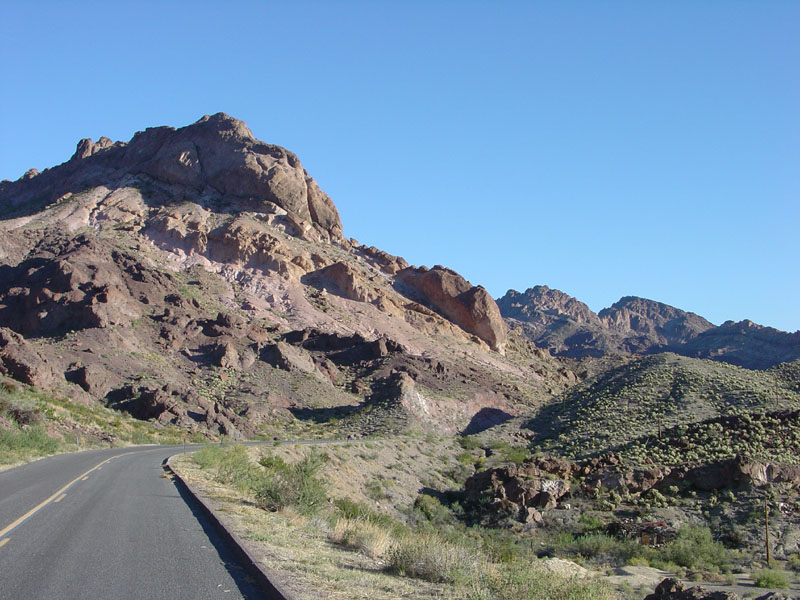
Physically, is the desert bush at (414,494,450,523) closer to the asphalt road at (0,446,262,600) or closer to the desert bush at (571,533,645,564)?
the desert bush at (571,533,645,564)

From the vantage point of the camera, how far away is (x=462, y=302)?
93.4m

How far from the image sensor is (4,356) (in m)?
42.8

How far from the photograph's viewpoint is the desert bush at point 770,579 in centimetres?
1694

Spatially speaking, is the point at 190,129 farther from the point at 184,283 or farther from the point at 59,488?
the point at 59,488

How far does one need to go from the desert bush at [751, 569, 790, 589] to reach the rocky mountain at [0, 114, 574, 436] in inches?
1475

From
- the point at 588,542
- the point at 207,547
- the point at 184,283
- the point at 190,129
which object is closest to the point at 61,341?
the point at 184,283

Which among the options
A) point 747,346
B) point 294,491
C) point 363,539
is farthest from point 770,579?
point 747,346

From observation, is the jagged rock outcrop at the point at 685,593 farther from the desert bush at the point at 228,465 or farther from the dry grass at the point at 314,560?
the desert bush at the point at 228,465

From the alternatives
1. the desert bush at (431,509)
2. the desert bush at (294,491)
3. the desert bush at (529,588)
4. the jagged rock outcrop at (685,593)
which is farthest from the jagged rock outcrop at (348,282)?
the desert bush at (529,588)

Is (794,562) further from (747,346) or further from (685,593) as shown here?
(747,346)

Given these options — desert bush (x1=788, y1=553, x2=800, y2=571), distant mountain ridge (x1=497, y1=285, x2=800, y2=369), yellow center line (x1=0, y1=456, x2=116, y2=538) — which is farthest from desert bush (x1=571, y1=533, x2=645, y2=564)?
distant mountain ridge (x1=497, y1=285, x2=800, y2=369)

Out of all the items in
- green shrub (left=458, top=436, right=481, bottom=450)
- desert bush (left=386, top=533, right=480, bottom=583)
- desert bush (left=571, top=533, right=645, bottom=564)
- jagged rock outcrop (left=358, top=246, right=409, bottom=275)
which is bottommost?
desert bush (left=571, top=533, right=645, bottom=564)

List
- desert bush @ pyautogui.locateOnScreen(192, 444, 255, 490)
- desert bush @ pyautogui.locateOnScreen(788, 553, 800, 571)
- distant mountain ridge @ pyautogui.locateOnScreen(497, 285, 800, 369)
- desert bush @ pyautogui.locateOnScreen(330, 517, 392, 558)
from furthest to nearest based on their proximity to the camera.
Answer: distant mountain ridge @ pyautogui.locateOnScreen(497, 285, 800, 369), desert bush @ pyautogui.locateOnScreen(788, 553, 800, 571), desert bush @ pyautogui.locateOnScreen(192, 444, 255, 490), desert bush @ pyautogui.locateOnScreen(330, 517, 392, 558)

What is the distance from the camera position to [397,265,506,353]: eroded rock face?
300ft
